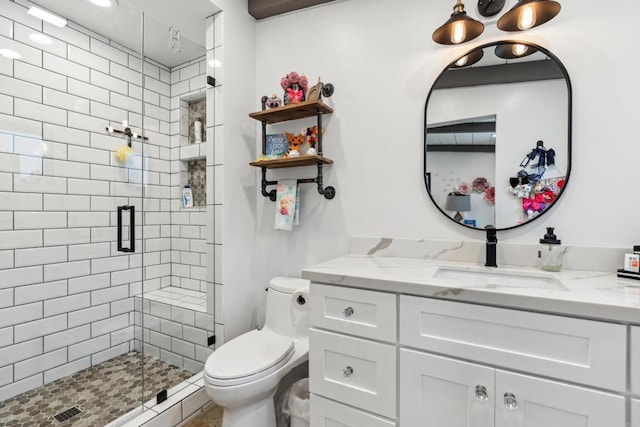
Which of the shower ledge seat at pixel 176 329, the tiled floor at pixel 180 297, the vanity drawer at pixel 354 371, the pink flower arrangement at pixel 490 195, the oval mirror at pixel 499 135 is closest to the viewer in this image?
the vanity drawer at pixel 354 371

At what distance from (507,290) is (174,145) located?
2.33m

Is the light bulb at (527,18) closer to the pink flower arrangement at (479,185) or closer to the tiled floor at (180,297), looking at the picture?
the pink flower arrangement at (479,185)

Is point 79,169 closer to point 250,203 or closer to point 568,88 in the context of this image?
point 250,203

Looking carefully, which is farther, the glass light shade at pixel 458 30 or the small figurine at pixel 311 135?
the small figurine at pixel 311 135

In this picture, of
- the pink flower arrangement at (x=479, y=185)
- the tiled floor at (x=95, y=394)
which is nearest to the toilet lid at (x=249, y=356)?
Result: the tiled floor at (x=95, y=394)

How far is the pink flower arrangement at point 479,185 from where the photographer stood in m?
1.43

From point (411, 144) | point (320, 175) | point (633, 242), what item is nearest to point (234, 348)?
point (320, 175)

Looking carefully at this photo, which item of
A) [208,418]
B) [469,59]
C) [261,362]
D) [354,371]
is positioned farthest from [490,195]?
[208,418]

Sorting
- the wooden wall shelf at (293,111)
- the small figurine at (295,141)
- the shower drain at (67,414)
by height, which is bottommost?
the shower drain at (67,414)

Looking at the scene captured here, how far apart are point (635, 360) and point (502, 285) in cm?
34

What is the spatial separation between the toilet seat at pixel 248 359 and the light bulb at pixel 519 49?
A: 180 cm

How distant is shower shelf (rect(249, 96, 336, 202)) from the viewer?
169 cm

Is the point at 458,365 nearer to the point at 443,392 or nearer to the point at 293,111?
the point at 443,392

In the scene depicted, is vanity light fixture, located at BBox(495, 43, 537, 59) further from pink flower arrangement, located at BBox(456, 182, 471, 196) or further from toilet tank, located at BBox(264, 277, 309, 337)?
toilet tank, located at BBox(264, 277, 309, 337)
